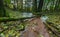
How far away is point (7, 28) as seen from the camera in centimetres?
541

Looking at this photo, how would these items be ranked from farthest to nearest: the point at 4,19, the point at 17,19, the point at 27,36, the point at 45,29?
the point at 17,19 → the point at 4,19 → the point at 45,29 → the point at 27,36

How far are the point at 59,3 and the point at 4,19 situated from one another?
7701mm

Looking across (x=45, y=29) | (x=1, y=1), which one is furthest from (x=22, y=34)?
(x=1, y=1)

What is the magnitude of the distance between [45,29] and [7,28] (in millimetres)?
1684

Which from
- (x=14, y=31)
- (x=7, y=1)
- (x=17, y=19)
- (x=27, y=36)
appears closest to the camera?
(x=27, y=36)

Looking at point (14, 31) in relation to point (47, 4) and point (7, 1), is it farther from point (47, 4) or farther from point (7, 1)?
point (47, 4)

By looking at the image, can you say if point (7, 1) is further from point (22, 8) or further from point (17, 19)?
point (17, 19)

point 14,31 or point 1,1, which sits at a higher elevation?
point 1,1

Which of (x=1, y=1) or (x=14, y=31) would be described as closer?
(x=14, y=31)

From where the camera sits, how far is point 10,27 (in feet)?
18.2

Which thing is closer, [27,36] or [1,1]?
[27,36]

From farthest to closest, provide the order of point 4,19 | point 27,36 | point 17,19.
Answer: point 17,19, point 4,19, point 27,36

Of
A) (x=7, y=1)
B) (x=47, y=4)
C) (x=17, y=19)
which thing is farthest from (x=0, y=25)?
(x=47, y=4)

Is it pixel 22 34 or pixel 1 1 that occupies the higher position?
pixel 1 1
